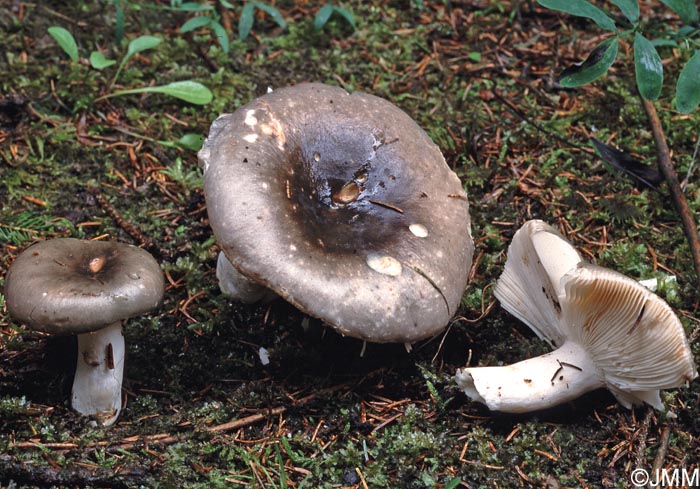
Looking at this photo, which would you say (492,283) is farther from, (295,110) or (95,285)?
(95,285)

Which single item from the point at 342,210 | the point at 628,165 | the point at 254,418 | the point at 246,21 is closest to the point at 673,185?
the point at 628,165

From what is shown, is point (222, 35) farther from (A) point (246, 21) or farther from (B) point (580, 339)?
(B) point (580, 339)

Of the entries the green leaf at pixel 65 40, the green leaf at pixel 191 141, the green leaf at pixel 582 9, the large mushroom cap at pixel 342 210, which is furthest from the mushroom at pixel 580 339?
the green leaf at pixel 65 40

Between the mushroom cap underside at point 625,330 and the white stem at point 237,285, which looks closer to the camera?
the mushroom cap underside at point 625,330

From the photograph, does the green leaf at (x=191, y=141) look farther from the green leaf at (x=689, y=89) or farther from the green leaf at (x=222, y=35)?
the green leaf at (x=689, y=89)

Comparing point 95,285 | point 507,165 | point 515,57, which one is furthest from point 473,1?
point 95,285

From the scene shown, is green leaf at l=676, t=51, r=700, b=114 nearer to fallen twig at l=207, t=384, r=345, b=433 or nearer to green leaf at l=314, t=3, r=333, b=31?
fallen twig at l=207, t=384, r=345, b=433

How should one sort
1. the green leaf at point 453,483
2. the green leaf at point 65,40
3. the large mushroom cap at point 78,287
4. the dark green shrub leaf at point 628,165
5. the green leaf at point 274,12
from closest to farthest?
the large mushroom cap at point 78,287, the green leaf at point 453,483, the dark green shrub leaf at point 628,165, the green leaf at point 65,40, the green leaf at point 274,12
